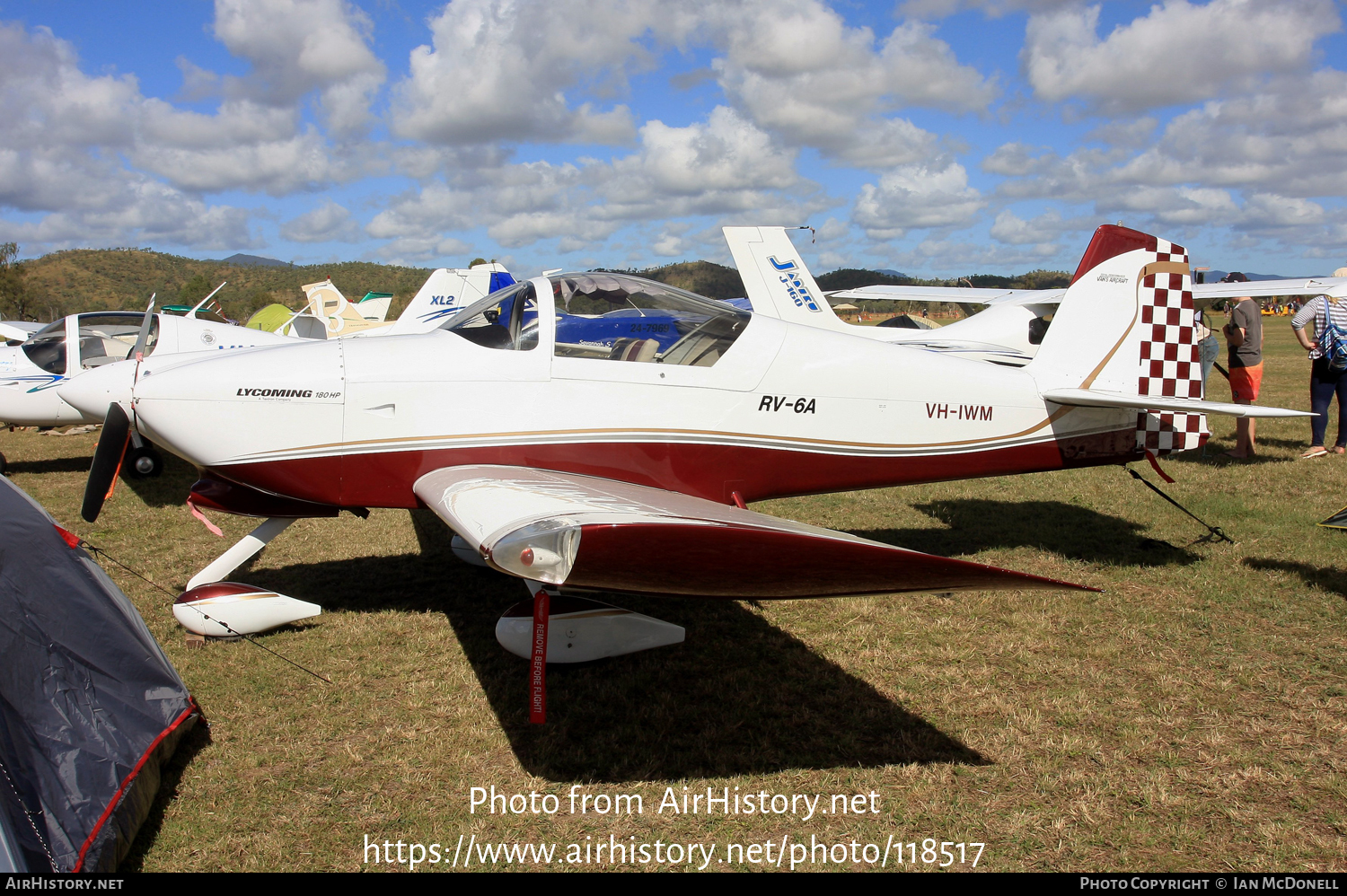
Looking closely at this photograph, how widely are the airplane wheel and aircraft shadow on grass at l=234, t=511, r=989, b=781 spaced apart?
567 centimetres

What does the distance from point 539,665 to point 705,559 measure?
3.72 ft

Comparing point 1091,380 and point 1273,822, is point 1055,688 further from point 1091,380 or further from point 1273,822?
point 1091,380

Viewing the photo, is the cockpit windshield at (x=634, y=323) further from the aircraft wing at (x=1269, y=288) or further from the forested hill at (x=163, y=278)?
the forested hill at (x=163, y=278)

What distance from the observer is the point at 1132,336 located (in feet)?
17.7

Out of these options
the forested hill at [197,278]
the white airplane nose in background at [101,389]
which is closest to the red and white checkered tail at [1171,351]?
the white airplane nose in background at [101,389]

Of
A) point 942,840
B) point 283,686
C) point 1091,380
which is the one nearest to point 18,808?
point 283,686

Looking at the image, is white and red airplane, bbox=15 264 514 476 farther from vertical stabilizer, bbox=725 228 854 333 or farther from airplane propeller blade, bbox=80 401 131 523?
vertical stabilizer, bbox=725 228 854 333

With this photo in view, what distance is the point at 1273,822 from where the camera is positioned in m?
2.71

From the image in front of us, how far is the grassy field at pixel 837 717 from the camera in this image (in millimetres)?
2721

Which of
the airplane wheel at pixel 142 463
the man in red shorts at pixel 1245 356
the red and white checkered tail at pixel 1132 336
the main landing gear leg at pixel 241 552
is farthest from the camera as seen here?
the airplane wheel at pixel 142 463

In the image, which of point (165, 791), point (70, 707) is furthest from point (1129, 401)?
point (70, 707)

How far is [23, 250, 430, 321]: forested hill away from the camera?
7985 centimetres

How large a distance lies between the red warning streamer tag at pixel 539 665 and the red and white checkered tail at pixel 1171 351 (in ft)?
14.8

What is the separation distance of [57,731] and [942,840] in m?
3.03
